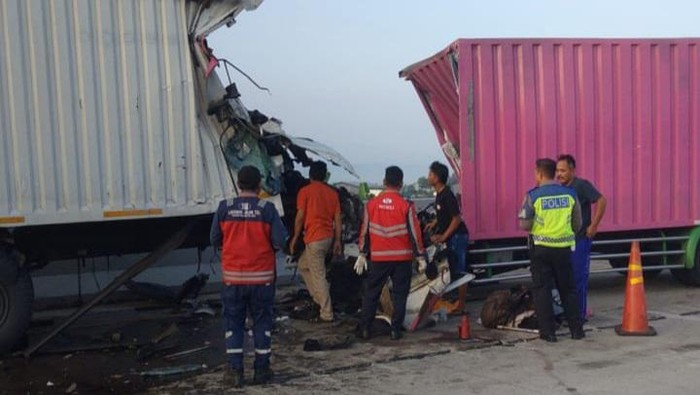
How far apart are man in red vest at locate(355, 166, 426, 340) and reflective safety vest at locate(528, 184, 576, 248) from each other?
1.13 m

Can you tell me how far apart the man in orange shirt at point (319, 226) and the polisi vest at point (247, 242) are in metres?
2.38

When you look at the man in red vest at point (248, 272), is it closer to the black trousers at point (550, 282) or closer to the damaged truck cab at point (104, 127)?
the damaged truck cab at point (104, 127)

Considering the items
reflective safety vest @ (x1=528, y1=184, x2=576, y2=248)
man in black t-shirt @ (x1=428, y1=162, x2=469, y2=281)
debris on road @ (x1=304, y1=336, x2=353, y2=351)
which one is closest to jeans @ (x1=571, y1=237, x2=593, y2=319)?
reflective safety vest @ (x1=528, y1=184, x2=576, y2=248)

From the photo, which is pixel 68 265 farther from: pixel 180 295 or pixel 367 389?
pixel 367 389

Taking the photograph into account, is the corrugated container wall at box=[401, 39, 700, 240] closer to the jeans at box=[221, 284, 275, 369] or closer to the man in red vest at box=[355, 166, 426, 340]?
the man in red vest at box=[355, 166, 426, 340]

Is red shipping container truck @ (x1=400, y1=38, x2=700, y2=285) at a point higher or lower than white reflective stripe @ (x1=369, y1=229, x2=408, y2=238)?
higher

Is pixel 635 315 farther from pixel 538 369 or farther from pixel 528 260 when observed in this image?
pixel 528 260

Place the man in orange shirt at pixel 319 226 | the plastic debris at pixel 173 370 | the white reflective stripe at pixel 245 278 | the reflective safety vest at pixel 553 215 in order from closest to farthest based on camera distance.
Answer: the white reflective stripe at pixel 245 278
the plastic debris at pixel 173 370
the reflective safety vest at pixel 553 215
the man in orange shirt at pixel 319 226

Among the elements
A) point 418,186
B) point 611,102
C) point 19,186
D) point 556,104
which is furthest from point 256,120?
point 418,186

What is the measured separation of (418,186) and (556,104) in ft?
17.1

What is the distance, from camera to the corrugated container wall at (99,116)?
7219mm

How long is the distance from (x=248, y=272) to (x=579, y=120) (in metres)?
5.58

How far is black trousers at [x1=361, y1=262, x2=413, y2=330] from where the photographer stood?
26.2 feet

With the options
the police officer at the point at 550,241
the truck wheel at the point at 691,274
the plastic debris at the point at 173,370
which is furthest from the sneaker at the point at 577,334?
the truck wheel at the point at 691,274
